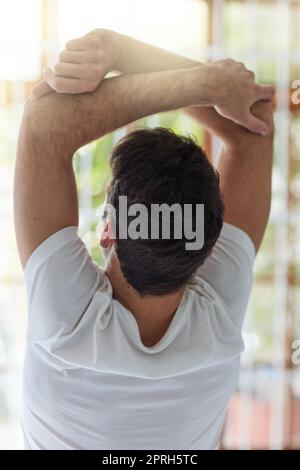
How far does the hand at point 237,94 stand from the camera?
929mm

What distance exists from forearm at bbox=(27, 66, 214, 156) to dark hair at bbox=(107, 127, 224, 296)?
0.16 feet

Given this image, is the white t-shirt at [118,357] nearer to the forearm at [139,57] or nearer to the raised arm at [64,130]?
the raised arm at [64,130]

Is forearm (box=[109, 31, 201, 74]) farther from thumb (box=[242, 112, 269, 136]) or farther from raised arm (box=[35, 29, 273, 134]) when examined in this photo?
thumb (box=[242, 112, 269, 136])

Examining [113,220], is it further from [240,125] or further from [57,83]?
[240,125]

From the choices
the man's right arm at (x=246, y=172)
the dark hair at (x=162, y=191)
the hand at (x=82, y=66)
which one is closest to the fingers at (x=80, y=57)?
the hand at (x=82, y=66)

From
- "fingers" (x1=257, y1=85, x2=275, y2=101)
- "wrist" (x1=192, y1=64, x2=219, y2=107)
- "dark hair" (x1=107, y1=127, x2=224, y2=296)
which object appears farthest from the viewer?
"fingers" (x1=257, y1=85, x2=275, y2=101)

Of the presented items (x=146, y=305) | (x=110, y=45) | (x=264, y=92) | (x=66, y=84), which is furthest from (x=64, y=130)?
(x=264, y=92)

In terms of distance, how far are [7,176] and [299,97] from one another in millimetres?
1049

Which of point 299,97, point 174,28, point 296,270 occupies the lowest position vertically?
point 296,270

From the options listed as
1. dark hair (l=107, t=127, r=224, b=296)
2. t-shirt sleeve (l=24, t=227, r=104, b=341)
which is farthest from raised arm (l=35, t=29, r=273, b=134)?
t-shirt sleeve (l=24, t=227, r=104, b=341)

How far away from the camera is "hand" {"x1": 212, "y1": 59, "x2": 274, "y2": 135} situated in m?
0.93

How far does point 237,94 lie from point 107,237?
0.32 meters

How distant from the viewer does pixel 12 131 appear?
1.94 meters
